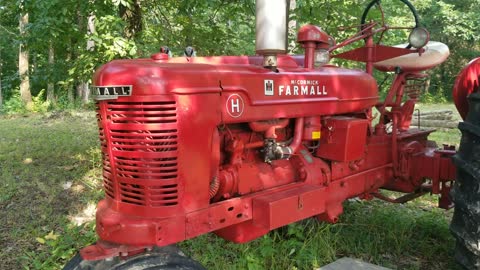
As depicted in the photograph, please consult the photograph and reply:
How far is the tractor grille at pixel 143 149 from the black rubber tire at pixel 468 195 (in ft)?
5.25

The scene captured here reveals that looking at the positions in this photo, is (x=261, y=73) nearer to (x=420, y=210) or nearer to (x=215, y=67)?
(x=215, y=67)

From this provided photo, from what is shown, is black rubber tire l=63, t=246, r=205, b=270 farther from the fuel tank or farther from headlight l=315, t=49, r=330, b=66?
headlight l=315, t=49, r=330, b=66

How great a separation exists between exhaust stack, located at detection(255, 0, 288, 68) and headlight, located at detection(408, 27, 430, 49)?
1.36 meters

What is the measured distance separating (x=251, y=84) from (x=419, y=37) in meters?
1.58

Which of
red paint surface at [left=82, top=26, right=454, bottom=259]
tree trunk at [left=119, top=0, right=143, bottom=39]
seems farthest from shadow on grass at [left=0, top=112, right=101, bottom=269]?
tree trunk at [left=119, top=0, right=143, bottom=39]

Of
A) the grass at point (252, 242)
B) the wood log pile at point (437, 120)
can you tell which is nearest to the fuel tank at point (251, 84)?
the grass at point (252, 242)

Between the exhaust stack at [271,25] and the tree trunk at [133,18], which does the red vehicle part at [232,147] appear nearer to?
the exhaust stack at [271,25]

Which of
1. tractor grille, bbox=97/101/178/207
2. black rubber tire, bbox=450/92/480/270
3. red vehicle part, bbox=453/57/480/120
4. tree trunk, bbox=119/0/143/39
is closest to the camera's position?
tractor grille, bbox=97/101/178/207

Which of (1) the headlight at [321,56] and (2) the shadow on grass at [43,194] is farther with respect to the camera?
(2) the shadow on grass at [43,194]

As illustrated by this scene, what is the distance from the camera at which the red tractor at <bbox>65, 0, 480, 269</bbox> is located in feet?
6.56

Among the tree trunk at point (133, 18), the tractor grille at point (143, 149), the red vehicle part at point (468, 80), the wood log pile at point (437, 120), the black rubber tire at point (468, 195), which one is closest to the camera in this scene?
the tractor grille at point (143, 149)

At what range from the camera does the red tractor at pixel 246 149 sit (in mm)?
1998

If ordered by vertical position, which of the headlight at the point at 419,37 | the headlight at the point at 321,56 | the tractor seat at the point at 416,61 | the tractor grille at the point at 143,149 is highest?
the headlight at the point at 419,37

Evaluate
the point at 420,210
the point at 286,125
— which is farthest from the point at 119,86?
the point at 420,210
